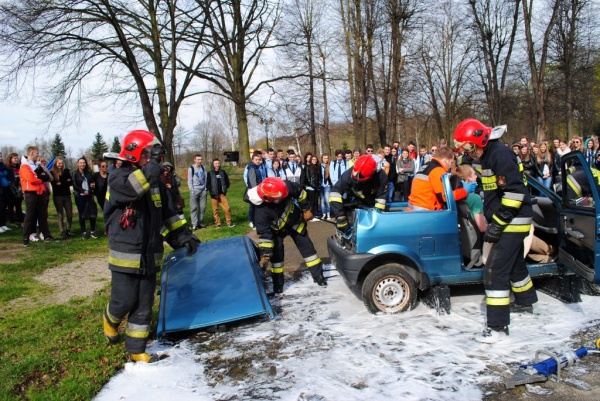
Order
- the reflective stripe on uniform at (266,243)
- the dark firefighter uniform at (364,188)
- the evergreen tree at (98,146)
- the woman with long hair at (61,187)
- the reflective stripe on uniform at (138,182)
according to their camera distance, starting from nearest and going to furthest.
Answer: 1. the reflective stripe on uniform at (138,182)
2. the reflective stripe on uniform at (266,243)
3. the dark firefighter uniform at (364,188)
4. the woman with long hair at (61,187)
5. the evergreen tree at (98,146)

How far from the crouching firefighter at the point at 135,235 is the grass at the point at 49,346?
1.17 feet

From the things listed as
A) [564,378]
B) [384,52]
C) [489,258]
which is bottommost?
[564,378]

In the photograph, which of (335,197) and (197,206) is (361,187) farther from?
(197,206)

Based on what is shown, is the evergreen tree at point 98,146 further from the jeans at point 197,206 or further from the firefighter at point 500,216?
the firefighter at point 500,216

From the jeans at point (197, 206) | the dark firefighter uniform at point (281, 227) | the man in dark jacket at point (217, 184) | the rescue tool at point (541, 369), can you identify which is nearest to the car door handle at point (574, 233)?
the rescue tool at point (541, 369)

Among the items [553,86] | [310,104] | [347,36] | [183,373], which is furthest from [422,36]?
[183,373]

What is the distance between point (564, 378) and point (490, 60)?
29.2 meters

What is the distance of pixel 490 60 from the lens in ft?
95.5

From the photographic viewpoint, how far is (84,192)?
1049 cm

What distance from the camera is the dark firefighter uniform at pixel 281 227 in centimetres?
589

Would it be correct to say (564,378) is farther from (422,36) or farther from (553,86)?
(553,86)

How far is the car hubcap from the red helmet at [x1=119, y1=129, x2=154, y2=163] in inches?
109

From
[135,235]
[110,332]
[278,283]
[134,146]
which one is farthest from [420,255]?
[110,332]

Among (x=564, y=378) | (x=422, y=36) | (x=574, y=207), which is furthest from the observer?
(x=422, y=36)
